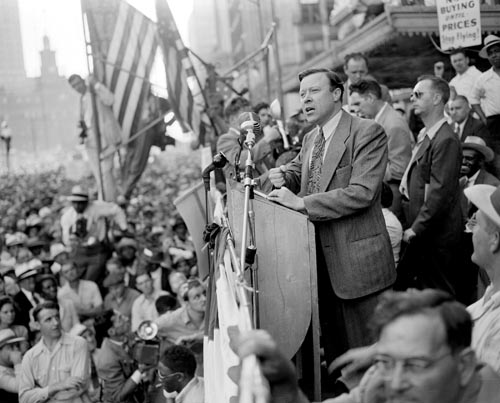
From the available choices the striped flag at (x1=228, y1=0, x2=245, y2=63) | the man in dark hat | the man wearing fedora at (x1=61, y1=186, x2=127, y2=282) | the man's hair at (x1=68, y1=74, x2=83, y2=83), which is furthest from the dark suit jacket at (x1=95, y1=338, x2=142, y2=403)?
the striped flag at (x1=228, y1=0, x2=245, y2=63)

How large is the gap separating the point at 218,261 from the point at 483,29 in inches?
175

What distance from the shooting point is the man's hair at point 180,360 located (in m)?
6.68

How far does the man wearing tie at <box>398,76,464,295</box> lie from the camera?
20.6ft

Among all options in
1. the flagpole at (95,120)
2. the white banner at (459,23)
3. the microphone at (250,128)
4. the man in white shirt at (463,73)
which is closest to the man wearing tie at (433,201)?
the microphone at (250,128)

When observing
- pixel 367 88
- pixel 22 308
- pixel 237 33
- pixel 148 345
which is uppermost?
pixel 237 33

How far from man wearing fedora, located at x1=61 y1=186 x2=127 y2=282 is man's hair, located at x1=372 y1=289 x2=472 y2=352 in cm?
1019

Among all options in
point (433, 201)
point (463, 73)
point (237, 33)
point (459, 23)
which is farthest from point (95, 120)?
point (237, 33)

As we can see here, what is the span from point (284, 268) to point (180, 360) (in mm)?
2105

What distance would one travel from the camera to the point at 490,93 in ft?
26.8

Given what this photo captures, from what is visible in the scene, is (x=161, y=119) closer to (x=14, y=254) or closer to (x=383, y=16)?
(x=14, y=254)

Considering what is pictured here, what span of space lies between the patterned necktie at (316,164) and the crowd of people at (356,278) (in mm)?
11

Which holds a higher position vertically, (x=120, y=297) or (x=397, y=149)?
(x=397, y=149)

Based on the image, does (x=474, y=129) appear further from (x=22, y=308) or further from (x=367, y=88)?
(x=22, y=308)

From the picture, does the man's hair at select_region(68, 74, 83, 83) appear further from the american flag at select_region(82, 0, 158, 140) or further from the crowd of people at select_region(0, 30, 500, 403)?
the crowd of people at select_region(0, 30, 500, 403)
